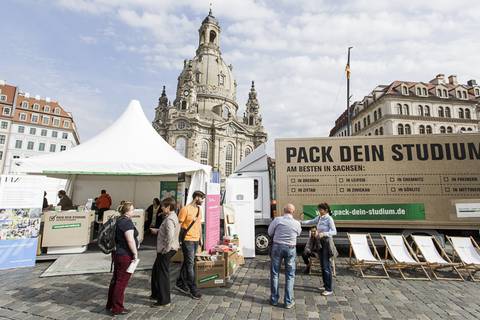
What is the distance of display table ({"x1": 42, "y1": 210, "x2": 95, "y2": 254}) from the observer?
7363 mm

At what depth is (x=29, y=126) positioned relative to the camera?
154ft

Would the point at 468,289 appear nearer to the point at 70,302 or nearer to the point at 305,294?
the point at 305,294

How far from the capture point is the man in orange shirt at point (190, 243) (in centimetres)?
473

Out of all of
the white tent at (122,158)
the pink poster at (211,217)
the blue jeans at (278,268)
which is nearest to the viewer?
the blue jeans at (278,268)

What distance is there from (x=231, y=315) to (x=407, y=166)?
7289 mm

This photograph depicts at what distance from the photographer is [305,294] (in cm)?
495

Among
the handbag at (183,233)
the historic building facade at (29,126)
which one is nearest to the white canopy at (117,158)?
the handbag at (183,233)

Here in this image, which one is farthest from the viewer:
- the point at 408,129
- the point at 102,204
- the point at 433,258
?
the point at 408,129

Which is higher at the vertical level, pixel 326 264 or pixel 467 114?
pixel 467 114

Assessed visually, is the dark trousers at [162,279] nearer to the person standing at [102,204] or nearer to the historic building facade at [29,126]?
the person standing at [102,204]

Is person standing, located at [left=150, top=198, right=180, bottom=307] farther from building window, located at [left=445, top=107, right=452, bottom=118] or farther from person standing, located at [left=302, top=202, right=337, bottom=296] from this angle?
building window, located at [left=445, top=107, right=452, bottom=118]

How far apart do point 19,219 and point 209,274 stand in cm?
576

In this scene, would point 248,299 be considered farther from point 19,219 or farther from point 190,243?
point 19,219

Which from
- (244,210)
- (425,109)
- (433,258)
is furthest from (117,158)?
(425,109)
